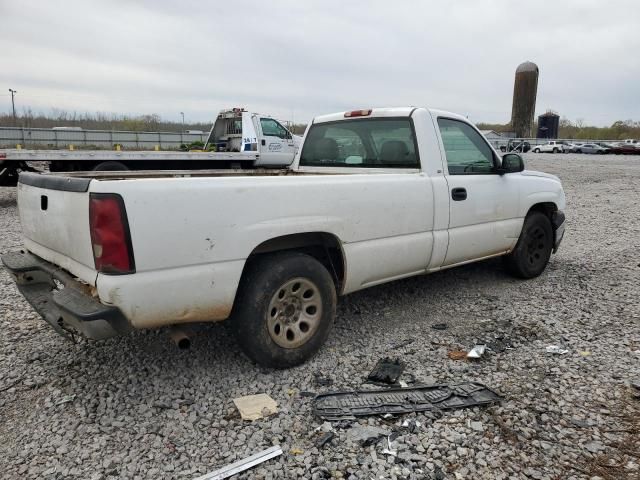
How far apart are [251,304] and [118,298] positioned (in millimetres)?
824

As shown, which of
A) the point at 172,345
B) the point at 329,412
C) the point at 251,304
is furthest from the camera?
the point at 172,345

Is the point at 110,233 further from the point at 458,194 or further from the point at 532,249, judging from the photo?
the point at 532,249

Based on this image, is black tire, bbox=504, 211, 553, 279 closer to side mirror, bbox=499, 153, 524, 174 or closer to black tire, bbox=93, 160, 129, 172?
side mirror, bbox=499, 153, 524, 174

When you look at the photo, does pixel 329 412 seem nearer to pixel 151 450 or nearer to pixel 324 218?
pixel 151 450

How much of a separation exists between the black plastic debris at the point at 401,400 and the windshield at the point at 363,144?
195cm

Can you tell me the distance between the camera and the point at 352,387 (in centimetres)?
327

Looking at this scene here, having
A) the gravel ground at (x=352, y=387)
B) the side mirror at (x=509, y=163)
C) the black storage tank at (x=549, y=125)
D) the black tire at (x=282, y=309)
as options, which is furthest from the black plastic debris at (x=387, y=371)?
the black storage tank at (x=549, y=125)

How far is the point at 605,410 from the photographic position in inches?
117

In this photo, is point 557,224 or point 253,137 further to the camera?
point 253,137

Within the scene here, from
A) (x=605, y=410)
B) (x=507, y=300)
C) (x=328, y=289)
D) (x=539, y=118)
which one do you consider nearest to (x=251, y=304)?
(x=328, y=289)

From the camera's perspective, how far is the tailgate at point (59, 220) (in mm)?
2760

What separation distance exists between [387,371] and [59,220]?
235 centimetres

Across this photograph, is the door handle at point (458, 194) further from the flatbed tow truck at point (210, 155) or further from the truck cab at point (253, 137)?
the truck cab at point (253, 137)

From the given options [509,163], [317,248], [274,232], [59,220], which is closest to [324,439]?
[274,232]
